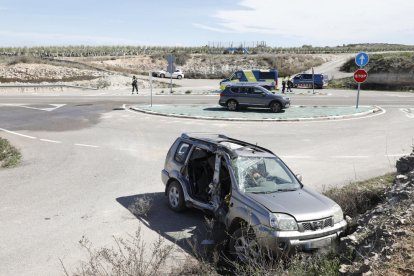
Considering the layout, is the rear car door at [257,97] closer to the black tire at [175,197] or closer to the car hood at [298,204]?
the black tire at [175,197]

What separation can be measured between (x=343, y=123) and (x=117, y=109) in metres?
14.5

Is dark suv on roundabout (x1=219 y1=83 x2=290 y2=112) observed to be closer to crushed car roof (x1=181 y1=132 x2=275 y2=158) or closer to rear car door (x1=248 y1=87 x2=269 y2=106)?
rear car door (x1=248 y1=87 x2=269 y2=106)

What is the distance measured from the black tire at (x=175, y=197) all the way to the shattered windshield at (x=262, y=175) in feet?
5.87

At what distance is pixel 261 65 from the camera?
77312 millimetres

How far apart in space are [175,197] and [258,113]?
1690 cm

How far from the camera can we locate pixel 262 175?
24.8 feet

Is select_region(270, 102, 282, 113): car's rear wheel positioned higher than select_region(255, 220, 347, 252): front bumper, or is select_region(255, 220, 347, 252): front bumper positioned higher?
select_region(270, 102, 282, 113): car's rear wheel

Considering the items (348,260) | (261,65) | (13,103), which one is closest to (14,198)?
(348,260)

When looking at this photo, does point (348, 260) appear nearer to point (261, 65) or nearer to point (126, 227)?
point (126, 227)

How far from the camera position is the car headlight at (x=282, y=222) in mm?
6199

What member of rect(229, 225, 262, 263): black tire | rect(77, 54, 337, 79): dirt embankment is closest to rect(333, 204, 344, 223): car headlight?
rect(229, 225, 262, 263): black tire

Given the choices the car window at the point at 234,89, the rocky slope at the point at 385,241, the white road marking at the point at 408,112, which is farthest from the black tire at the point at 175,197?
the white road marking at the point at 408,112

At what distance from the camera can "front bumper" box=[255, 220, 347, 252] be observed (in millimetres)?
6086

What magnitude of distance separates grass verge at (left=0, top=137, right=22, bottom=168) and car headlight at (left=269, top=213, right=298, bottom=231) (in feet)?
32.7
